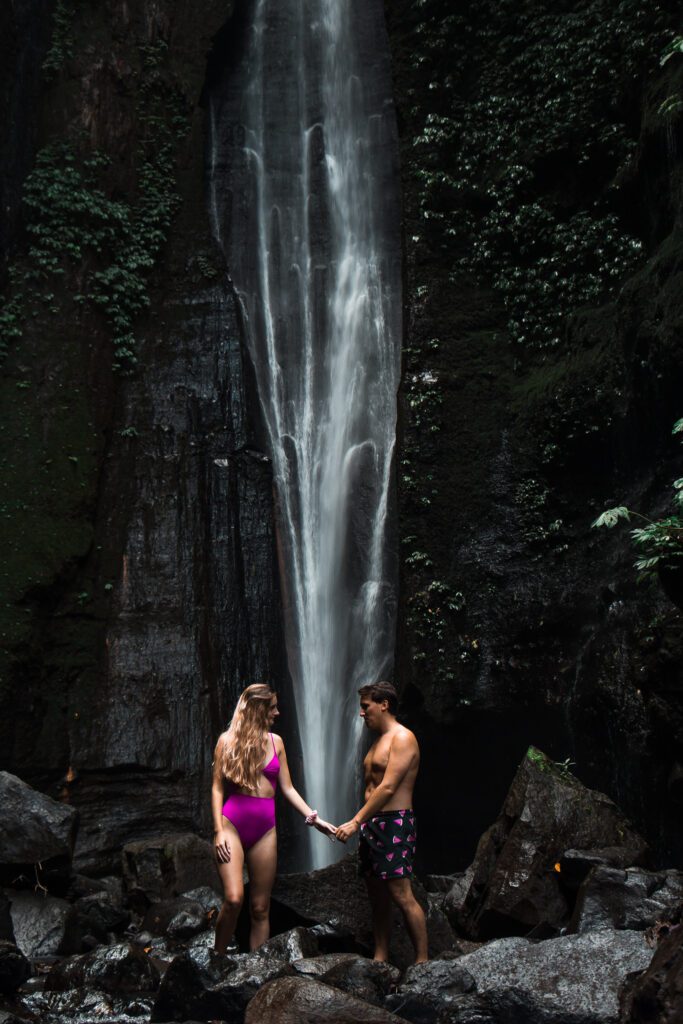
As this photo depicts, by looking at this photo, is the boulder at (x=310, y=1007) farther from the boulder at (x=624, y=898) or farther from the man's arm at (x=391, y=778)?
the boulder at (x=624, y=898)

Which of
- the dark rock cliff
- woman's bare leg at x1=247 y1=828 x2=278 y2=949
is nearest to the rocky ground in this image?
woman's bare leg at x1=247 y1=828 x2=278 y2=949

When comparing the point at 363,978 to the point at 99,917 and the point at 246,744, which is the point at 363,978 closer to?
the point at 246,744

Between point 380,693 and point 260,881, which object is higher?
point 380,693

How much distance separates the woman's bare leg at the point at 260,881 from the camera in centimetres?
555

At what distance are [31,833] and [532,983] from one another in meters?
5.32

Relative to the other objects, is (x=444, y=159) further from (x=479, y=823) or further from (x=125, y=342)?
(x=479, y=823)

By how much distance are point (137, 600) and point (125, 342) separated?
14.5 feet

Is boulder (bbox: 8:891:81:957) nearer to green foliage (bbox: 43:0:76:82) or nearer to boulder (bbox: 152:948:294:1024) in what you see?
boulder (bbox: 152:948:294:1024)

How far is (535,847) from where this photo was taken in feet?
23.4

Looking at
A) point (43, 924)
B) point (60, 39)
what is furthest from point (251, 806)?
point (60, 39)

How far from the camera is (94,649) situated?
12.6 m

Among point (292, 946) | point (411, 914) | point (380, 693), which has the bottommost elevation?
point (292, 946)

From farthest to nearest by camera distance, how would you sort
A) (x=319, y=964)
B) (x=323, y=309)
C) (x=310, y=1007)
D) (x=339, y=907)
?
1. (x=323, y=309)
2. (x=339, y=907)
3. (x=319, y=964)
4. (x=310, y=1007)

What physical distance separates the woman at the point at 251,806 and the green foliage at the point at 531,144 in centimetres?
871
